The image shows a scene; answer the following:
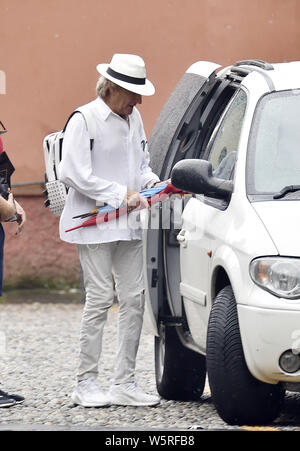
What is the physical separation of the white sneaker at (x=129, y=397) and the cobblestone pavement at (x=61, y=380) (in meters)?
0.07

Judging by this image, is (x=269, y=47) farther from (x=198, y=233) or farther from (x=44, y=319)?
(x=198, y=233)

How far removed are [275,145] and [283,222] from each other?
654mm

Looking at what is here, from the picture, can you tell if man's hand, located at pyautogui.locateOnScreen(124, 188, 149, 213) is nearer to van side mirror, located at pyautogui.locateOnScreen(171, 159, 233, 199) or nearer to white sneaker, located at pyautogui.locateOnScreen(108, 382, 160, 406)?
van side mirror, located at pyautogui.locateOnScreen(171, 159, 233, 199)

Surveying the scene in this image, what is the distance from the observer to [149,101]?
1274 cm

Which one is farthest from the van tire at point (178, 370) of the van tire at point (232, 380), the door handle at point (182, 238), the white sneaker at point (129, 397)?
the van tire at point (232, 380)

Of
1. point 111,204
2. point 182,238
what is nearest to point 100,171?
point 111,204

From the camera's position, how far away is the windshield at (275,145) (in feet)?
20.1

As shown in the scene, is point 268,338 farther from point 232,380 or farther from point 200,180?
point 200,180

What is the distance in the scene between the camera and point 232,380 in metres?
5.89

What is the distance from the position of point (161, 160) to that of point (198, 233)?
887mm

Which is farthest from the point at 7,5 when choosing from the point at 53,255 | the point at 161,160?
the point at 161,160

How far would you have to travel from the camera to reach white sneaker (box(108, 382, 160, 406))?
23.2 feet

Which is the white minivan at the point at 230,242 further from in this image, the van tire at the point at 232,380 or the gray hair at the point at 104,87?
the gray hair at the point at 104,87

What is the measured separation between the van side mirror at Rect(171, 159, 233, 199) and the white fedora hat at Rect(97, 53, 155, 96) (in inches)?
30.7
